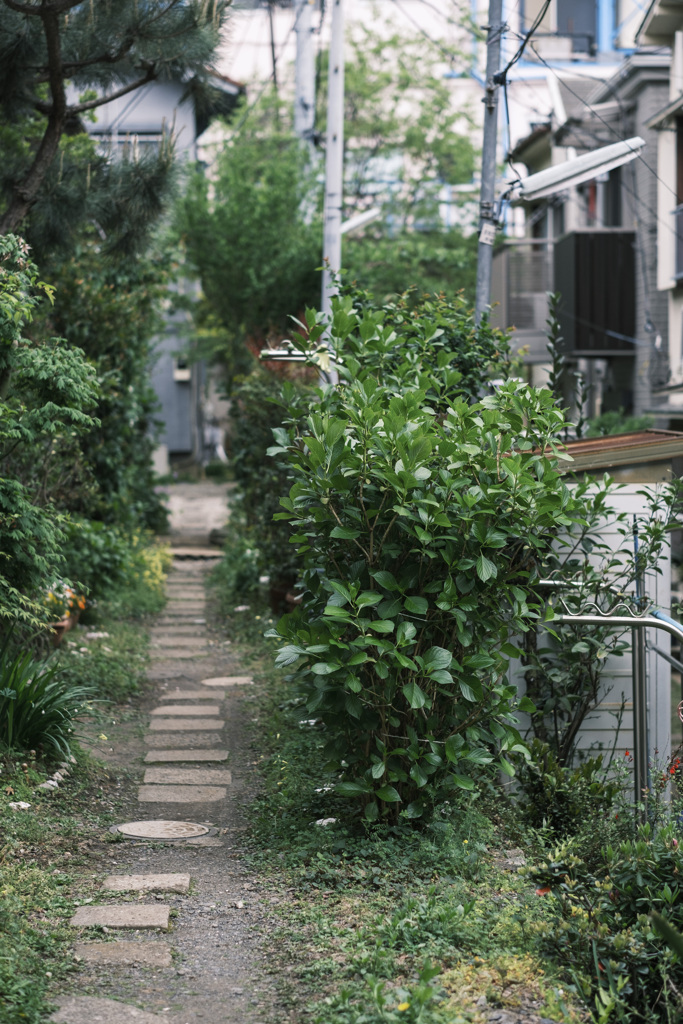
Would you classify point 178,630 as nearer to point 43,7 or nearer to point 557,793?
point 557,793

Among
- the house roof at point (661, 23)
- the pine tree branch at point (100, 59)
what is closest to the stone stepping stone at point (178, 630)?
the pine tree branch at point (100, 59)

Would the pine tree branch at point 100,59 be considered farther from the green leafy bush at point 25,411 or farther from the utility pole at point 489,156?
the utility pole at point 489,156

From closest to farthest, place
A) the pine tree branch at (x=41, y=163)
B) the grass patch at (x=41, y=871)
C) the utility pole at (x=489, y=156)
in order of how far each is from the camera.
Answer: the grass patch at (x=41, y=871) → the pine tree branch at (x=41, y=163) → the utility pole at (x=489, y=156)

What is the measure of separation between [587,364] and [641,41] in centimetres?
623

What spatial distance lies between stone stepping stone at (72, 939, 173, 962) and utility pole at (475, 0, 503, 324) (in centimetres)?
503

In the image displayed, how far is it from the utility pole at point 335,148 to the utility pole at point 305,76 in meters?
4.08

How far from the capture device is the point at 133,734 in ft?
21.2

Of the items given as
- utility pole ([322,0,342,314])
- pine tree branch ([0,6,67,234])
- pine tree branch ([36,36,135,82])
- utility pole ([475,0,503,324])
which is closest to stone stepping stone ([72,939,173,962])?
pine tree branch ([0,6,67,234])

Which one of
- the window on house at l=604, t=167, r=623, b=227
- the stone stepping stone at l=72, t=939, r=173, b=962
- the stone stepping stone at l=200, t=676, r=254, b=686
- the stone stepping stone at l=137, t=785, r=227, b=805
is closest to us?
the stone stepping stone at l=72, t=939, r=173, b=962

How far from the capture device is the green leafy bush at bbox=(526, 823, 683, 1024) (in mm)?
3084

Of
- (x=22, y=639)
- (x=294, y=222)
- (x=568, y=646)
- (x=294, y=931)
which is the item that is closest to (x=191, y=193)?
(x=294, y=222)

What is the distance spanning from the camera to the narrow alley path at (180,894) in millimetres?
3211

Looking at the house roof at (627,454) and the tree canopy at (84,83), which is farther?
the tree canopy at (84,83)

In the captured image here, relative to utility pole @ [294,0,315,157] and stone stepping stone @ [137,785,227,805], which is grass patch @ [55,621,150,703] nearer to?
stone stepping stone @ [137,785,227,805]
